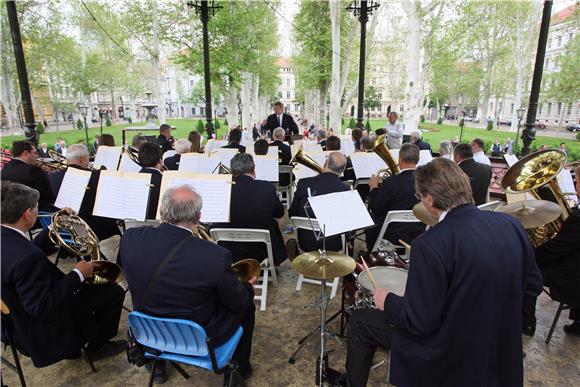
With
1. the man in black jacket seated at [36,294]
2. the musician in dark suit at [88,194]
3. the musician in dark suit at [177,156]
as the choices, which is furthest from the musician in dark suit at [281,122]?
the man in black jacket seated at [36,294]

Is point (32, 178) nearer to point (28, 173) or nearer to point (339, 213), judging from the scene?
point (28, 173)

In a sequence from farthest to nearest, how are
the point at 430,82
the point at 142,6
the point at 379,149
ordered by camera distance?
the point at 430,82 → the point at 142,6 → the point at 379,149

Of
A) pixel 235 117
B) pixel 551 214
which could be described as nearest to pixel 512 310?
pixel 551 214

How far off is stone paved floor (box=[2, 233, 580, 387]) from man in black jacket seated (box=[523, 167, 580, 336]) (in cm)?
44

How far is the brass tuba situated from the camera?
10.1 feet

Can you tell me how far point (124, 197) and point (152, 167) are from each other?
1052 mm

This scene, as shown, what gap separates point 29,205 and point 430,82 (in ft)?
175

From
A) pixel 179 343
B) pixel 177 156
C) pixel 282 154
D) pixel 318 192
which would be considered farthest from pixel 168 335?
pixel 282 154

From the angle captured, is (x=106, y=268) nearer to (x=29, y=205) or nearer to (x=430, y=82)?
(x=29, y=205)

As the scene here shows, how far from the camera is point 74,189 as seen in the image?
4.45 metres

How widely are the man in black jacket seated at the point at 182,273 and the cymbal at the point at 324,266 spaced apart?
0.61 meters

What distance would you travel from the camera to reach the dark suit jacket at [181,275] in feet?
7.53

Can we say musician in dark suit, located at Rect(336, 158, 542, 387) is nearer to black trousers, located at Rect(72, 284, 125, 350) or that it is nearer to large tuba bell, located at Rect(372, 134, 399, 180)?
black trousers, located at Rect(72, 284, 125, 350)

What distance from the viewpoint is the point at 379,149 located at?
5301 millimetres
